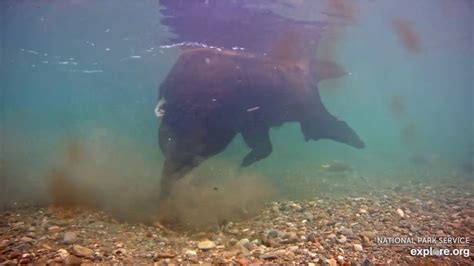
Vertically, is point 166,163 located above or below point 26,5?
below

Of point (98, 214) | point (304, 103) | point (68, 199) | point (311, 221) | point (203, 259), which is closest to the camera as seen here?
point (203, 259)

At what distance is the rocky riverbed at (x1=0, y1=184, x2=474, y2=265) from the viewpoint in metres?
4.07

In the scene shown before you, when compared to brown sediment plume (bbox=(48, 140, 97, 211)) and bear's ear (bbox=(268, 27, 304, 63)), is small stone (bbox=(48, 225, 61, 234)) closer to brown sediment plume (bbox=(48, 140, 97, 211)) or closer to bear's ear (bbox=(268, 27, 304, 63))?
brown sediment plume (bbox=(48, 140, 97, 211))

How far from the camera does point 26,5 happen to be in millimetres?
13250

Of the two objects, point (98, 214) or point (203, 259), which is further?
point (98, 214)

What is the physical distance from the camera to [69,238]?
4.63 m

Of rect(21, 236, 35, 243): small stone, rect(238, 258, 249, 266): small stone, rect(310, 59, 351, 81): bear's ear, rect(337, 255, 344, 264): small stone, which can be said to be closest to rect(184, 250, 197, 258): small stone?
rect(238, 258, 249, 266): small stone

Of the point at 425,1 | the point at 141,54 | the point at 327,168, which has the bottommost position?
the point at 327,168

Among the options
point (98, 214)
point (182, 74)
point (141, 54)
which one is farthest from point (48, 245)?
point (141, 54)

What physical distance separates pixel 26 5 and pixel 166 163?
10.3 m

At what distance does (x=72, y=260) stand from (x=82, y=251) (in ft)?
1.03

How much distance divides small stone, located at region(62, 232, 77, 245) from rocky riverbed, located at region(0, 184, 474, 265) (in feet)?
0.05

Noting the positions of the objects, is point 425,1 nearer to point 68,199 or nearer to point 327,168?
point 327,168

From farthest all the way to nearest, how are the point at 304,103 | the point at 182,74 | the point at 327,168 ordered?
the point at 327,168 < the point at 304,103 < the point at 182,74
